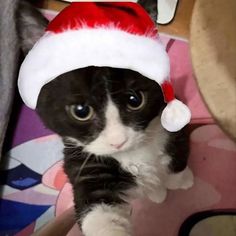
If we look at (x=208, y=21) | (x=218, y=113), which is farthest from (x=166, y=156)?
(x=208, y=21)

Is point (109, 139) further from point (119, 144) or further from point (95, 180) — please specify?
point (95, 180)

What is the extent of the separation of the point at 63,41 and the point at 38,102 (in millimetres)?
138

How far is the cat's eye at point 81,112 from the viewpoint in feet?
2.90

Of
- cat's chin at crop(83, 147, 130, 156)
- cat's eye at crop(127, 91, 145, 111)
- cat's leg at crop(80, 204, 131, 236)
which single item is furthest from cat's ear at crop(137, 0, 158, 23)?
cat's leg at crop(80, 204, 131, 236)

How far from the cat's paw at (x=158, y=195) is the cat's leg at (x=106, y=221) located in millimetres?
242

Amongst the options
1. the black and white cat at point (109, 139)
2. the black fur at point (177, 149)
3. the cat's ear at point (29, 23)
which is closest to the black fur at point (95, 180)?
the black and white cat at point (109, 139)

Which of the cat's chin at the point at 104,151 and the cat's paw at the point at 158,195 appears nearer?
the cat's chin at the point at 104,151

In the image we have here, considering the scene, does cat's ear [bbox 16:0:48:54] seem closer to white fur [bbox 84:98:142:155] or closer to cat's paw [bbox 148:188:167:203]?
white fur [bbox 84:98:142:155]

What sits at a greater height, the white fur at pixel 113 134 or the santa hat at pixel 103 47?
A: the santa hat at pixel 103 47

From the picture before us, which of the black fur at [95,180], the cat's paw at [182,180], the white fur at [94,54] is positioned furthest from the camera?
the cat's paw at [182,180]

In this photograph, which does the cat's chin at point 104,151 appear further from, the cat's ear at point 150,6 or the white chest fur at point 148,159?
the cat's ear at point 150,6

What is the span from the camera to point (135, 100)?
908mm

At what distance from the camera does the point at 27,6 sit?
0.91 metres

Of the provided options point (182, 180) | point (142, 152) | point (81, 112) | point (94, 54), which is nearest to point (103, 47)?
point (94, 54)
